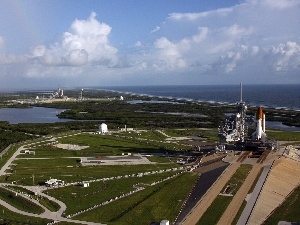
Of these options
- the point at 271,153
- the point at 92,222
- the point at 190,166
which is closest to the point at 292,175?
the point at 271,153

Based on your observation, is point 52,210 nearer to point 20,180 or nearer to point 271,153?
point 20,180

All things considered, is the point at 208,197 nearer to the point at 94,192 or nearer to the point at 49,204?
the point at 94,192

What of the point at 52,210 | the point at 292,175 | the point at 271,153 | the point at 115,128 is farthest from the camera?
the point at 115,128

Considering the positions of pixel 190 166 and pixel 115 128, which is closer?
pixel 190 166

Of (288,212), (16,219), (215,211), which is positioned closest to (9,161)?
(16,219)

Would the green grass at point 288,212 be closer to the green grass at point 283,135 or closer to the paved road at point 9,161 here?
the paved road at point 9,161

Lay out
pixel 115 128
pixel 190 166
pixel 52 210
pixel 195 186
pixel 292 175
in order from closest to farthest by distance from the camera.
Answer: pixel 52 210 < pixel 195 186 < pixel 292 175 < pixel 190 166 < pixel 115 128

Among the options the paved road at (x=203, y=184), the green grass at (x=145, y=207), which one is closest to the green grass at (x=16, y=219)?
the green grass at (x=145, y=207)
